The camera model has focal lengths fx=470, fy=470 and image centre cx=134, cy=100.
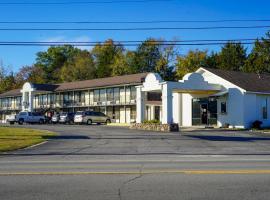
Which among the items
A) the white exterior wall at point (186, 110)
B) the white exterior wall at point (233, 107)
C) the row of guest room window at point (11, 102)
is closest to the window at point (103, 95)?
the white exterior wall at point (186, 110)

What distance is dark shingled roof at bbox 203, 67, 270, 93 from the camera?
42.8 metres

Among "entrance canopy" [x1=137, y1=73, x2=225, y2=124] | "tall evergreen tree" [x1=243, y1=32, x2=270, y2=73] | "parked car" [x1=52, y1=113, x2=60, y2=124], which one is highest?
"tall evergreen tree" [x1=243, y1=32, x2=270, y2=73]

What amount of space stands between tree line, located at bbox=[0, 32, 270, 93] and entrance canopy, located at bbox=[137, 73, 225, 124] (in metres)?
15.9

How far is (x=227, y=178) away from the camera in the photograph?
1097 centimetres

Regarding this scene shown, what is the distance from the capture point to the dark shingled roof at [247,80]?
140 ft

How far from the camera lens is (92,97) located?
67000mm

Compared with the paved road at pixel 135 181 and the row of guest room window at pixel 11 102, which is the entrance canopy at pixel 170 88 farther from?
the row of guest room window at pixel 11 102

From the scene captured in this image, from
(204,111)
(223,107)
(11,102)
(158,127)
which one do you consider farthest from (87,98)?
(158,127)

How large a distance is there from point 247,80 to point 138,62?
40805mm

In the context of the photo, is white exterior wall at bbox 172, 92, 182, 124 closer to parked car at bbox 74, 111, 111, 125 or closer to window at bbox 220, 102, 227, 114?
window at bbox 220, 102, 227, 114

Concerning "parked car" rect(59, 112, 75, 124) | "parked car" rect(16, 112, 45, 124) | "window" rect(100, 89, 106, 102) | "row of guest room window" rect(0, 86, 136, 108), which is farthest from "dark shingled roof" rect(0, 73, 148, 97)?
"parked car" rect(16, 112, 45, 124)

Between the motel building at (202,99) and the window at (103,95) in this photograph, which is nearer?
the motel building at (202,99)

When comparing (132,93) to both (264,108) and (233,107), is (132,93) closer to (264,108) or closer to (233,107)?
(233,107)

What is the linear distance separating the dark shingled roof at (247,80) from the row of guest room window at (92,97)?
51.2ft
